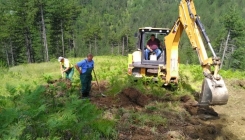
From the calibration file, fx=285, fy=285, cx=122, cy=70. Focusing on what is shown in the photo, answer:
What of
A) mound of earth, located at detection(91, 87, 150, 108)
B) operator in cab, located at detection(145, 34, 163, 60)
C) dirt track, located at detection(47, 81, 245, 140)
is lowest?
dirt track, located at detection(47, 81, 245, 140)

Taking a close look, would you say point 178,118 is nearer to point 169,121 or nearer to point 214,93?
point 169,121

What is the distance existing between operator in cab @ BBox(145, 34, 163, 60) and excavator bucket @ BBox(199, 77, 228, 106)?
456 centimetres

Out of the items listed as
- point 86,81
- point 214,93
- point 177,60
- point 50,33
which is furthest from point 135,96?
point 50,33

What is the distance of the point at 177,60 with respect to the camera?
10711 mm

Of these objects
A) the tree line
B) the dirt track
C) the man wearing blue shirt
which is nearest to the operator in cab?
the dirt track

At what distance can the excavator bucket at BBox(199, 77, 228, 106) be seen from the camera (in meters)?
7.25

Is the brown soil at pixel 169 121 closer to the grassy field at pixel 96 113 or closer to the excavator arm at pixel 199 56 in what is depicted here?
the grassy field at pixel 96 113

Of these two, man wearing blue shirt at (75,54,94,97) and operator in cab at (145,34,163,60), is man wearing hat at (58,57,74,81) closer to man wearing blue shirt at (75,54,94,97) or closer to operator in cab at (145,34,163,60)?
man wearing blue shirt at (75,54,94,97)

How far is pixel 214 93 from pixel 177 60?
3601 millimetres

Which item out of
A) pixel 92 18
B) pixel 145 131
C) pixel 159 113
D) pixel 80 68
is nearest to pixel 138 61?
pixel 80 68

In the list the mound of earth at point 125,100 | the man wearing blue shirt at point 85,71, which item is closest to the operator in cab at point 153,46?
the mound of earth at point 125,100

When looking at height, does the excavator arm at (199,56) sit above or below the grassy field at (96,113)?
above

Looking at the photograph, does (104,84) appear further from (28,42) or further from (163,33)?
(28,42)

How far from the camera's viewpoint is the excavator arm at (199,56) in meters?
7.31
